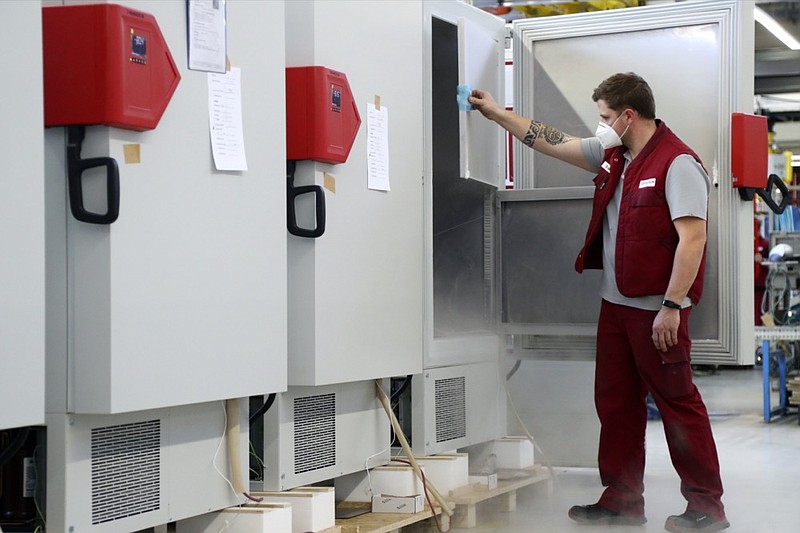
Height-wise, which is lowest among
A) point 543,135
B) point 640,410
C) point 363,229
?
point 640,410

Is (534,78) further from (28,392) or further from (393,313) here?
(28,392)

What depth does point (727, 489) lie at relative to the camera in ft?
15.9

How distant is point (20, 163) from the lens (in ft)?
6.70

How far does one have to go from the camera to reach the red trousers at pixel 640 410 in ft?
12.2

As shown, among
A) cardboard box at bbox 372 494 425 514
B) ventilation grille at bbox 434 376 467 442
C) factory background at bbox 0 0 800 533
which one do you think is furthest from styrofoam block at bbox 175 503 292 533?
ventilation grille at bbox 434 376 467 442

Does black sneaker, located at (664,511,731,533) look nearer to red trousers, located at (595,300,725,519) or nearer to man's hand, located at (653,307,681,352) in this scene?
red trousers, located at (595,300,725,519)

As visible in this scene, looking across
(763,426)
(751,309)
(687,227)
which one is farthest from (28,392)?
(763,426)

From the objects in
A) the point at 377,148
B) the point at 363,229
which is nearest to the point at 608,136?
the point at 377,148

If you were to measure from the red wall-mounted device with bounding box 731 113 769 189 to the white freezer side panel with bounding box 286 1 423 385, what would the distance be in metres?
1.27

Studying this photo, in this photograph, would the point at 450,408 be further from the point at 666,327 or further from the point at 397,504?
the point at 666,327

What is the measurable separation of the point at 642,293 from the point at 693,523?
0.82m

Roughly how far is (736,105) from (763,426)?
4168 millimetres

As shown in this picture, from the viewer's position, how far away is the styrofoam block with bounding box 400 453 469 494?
384 centimetres

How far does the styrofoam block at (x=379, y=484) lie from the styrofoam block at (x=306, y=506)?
18.1 inches
